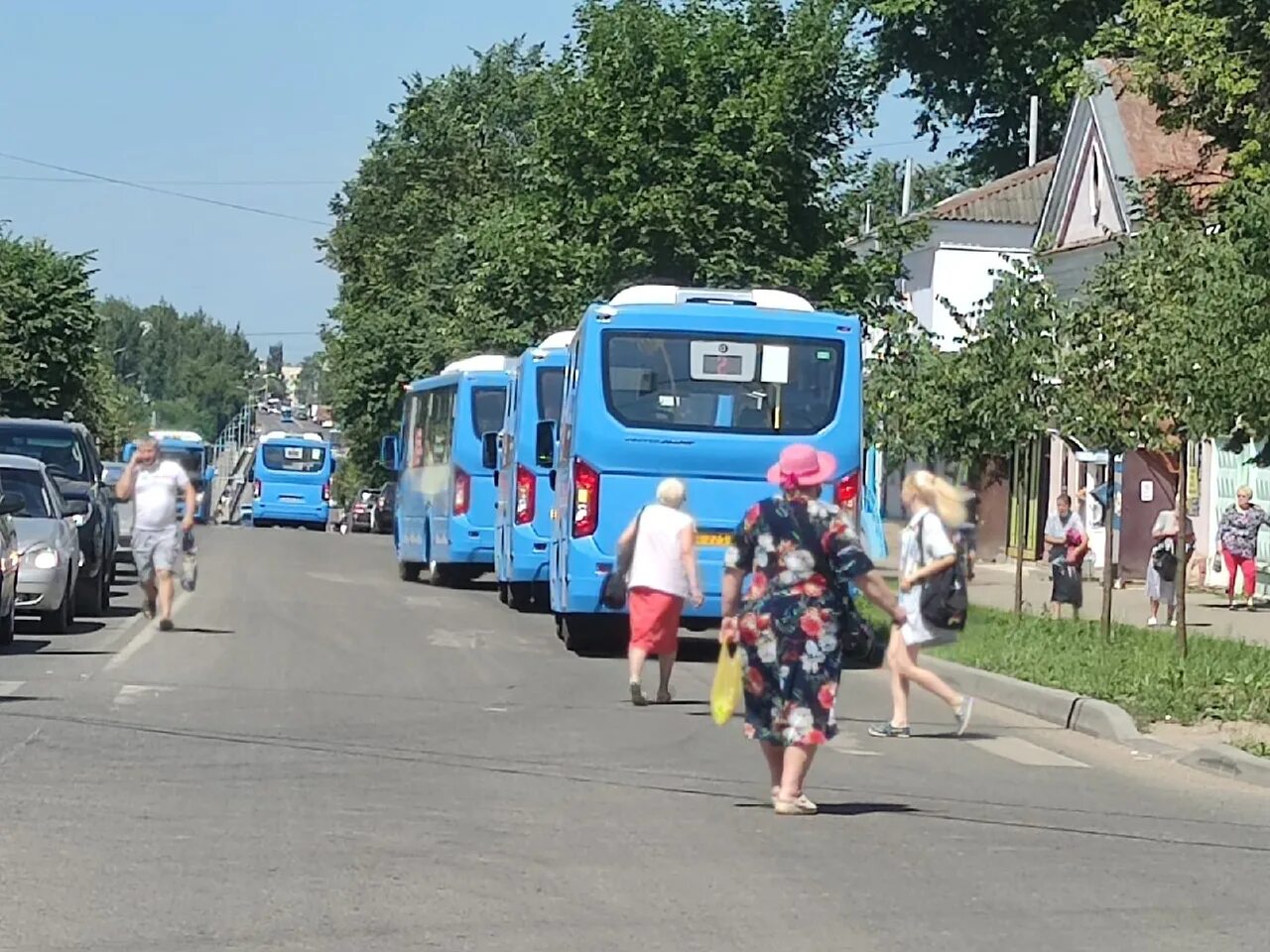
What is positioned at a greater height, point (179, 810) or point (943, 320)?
point (943, 320)

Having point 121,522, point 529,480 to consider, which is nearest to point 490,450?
point 529,480

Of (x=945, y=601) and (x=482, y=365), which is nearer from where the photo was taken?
(x=945, y=601)

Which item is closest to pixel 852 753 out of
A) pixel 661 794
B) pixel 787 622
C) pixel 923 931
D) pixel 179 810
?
pixel 661 794

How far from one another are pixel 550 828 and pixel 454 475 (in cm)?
2074

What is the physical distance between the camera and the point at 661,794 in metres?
11.4

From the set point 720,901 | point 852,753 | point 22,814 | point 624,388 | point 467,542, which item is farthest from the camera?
point 467,542

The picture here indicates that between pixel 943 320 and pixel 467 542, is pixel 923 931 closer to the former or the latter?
pixel 467 542

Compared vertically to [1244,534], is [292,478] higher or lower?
lower

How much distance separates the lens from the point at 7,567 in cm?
1894

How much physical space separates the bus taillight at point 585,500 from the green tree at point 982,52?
22.5 meters

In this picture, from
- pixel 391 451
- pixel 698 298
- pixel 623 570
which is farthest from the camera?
pixel 391 451

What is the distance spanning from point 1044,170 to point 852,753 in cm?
4462

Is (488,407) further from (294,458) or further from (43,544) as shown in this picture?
(294,458)

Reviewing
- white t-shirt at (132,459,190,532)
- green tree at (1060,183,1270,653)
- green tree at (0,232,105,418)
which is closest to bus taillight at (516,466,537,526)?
white t-shirt at (132,459,190,532)
